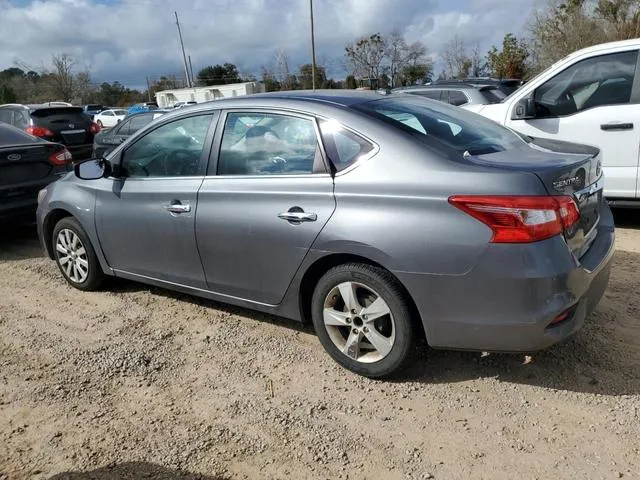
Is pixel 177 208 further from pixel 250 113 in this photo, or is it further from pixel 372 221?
pixel 372 221

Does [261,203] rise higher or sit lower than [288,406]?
higher

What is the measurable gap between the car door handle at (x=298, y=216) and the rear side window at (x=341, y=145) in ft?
0.98

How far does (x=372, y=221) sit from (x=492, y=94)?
21.0 feet

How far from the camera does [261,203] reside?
342cm

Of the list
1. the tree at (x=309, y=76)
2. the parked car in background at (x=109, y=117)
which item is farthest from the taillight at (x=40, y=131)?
the tree at (x=309, y=76)

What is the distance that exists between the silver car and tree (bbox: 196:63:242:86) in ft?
269

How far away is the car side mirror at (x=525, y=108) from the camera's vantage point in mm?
6066

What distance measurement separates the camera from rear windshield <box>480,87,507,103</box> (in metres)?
8.23

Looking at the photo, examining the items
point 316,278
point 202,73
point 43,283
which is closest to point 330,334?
point 316,278

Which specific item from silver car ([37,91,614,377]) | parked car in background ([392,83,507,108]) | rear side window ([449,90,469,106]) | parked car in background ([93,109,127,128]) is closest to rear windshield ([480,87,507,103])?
parked car in background ([392,83,507,108])

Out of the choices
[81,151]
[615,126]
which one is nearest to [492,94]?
[615,126]

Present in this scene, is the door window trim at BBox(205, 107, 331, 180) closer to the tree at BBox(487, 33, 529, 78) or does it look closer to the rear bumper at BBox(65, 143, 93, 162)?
the rear bumper at BBox(65, 143, 93, 162)

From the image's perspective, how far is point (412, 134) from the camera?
10.1 ft

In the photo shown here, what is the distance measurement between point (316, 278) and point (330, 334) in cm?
34
